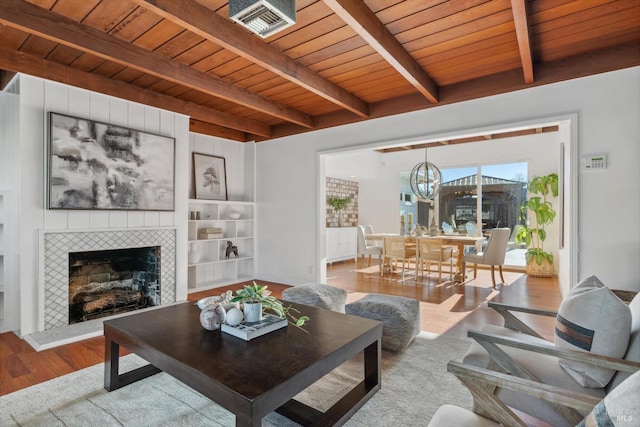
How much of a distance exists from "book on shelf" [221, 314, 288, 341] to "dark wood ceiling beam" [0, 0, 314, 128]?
243 centimetres

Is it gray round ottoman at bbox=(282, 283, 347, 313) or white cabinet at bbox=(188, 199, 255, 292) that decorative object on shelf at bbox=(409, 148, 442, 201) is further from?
gray round ottoman at bbox=(282, 283, 347, 313)

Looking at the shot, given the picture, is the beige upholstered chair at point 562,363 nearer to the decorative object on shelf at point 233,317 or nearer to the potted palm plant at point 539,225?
the decorative object on shelf at point 233,317

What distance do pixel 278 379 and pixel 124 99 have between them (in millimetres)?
3773

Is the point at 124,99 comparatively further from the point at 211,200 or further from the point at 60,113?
the point at 211,200

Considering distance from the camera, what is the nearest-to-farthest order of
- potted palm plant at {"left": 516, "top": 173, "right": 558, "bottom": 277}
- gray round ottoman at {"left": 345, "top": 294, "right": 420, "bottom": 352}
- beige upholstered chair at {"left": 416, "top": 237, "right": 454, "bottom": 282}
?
gray round ottoman at {"left": 345, "top": 294, "right": 420, "bottom": 352} → beige upholstered chair at {"left": 416, "top": 237, "right": 454, "bottom": 282} → potted palm plant at {"left": 516, "top": 173, "right": 558, "bottom": 277}

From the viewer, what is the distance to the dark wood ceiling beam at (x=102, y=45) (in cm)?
237

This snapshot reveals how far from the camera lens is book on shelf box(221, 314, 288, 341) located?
5.98 ft

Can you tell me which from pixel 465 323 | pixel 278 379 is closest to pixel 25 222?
pixel 278 379

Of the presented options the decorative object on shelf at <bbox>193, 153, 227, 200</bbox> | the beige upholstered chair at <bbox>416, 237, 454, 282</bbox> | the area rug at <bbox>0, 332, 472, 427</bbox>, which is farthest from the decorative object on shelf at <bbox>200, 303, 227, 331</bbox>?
the beige upholstered chair at <bbox>416, 237, 454, 282</bbox>

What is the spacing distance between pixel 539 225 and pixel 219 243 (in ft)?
19.7

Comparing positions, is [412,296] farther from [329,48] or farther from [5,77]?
[5,77]

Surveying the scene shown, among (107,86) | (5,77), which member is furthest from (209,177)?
(5,77)

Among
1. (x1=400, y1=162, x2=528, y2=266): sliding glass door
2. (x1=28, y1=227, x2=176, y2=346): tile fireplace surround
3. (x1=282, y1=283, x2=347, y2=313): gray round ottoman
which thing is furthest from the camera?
(x1=400, y1=162, x2=528, y2=266): sliding glass door

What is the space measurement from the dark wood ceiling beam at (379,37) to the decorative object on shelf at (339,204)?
4685mm
